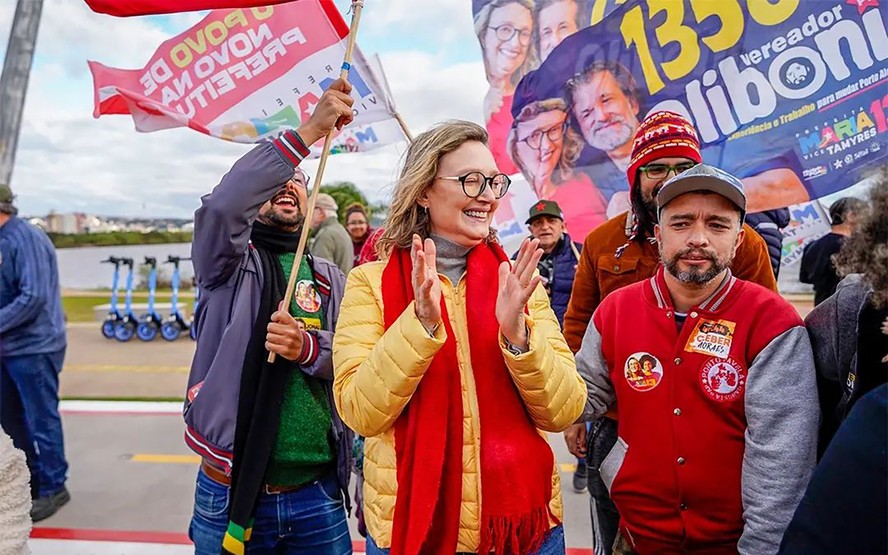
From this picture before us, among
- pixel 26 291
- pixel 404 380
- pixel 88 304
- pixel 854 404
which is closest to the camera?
pixel 854 404

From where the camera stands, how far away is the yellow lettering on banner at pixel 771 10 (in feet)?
8.54

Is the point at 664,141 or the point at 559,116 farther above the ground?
the point at 559,116

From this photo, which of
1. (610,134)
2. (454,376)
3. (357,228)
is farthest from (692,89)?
(357,228)

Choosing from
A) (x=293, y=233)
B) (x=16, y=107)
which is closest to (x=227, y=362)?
(x=293, y=233)

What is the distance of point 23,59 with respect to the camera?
2344mm

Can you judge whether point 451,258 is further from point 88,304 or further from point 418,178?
point 88,304

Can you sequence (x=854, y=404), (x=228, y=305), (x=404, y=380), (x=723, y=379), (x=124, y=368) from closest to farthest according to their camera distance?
(x=854, y=404) < (x=404, y=380) < (x=723, y=379) < (x=228, y=305) < (x=124, y=368)

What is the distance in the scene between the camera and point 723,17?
268 centimetres

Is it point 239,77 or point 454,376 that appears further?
point 239,77

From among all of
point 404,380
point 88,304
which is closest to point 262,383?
point 404,380

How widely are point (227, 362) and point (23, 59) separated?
4.73 feet

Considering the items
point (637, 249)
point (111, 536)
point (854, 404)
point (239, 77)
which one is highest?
point (239, 77)

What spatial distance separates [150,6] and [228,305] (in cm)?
110

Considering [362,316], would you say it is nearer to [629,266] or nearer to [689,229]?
[689,229]
